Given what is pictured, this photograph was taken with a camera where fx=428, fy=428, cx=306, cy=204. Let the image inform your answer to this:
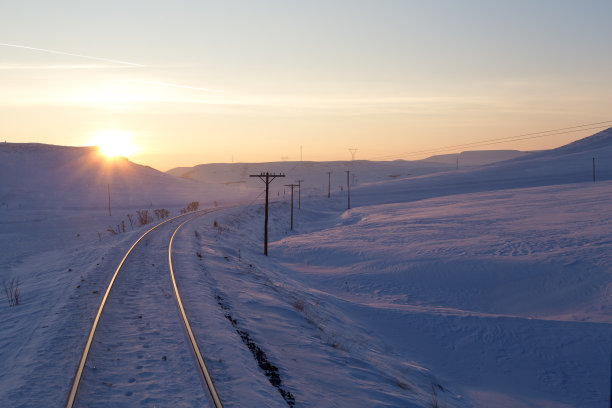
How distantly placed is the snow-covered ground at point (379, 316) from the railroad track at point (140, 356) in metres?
0.38

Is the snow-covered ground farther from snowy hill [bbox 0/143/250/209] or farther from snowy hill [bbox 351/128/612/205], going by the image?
snowy hill [bbox 351/128/612/205]

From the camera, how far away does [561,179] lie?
9744 cm

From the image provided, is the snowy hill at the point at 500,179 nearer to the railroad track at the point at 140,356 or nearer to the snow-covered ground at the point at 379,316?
the snow-covered ground at the point at 379,316

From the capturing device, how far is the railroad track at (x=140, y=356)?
25.8ft

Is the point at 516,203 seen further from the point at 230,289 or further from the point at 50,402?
the point at 50,402

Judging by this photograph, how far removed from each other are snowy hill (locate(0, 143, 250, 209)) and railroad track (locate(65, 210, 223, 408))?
78.9 metres

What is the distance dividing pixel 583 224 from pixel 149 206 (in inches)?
3009

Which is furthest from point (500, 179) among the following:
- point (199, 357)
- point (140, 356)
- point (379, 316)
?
point (140, 356)

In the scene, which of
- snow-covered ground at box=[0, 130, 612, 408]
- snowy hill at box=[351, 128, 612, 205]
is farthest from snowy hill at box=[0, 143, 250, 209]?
snow-covered ground at box=[0, 130, 612, 408]

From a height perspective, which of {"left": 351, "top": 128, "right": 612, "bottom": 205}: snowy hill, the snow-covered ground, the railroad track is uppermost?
{"left": 351, "top": 128, "right": 612, "bottom": 205}: snowy hill

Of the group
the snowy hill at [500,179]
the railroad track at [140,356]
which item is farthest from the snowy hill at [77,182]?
the railroad track at [140,356]

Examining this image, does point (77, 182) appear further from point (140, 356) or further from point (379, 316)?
point (140, 356)

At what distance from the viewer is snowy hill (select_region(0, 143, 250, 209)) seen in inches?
3625

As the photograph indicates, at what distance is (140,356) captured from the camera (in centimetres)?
966
